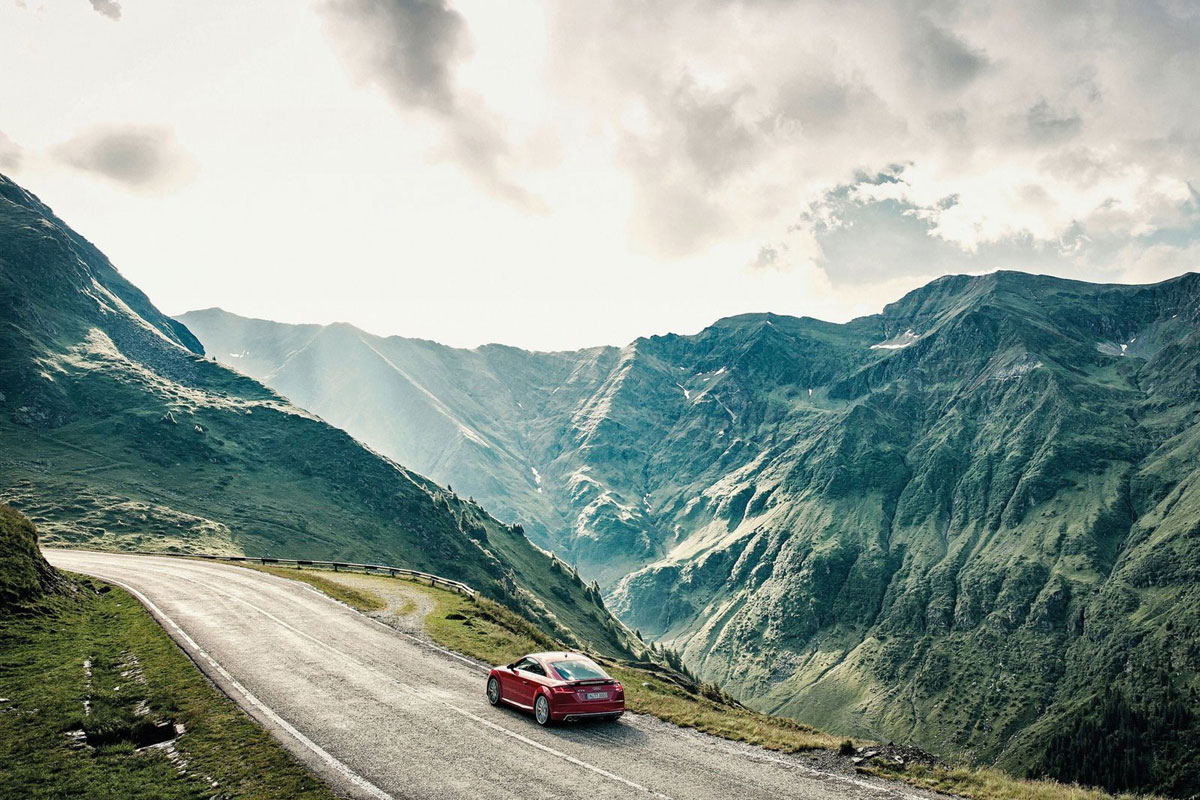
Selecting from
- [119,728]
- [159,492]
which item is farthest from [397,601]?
[159,492]

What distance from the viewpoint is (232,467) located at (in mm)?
189625

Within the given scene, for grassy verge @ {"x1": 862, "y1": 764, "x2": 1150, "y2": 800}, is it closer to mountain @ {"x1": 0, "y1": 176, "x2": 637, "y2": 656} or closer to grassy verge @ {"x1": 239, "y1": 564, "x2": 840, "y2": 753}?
grassy verge @ {"x1": 239, "y1": 564, "x2": 840, "y2": 753}

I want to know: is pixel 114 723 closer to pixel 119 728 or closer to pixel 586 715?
pixel 119 728

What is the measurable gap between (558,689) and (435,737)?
3890mm

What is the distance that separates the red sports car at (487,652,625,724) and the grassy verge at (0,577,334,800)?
7298mm

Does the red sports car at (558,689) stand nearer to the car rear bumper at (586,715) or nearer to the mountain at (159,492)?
the car rear bumper at (586,715)

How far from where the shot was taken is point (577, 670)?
20.8 meters

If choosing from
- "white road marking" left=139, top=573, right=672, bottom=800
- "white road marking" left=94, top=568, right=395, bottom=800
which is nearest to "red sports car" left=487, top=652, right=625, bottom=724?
"white road marking" left=139, top=573, right=672, bottom=800

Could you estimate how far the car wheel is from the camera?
19469 millimetres

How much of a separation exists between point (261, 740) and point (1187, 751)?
24231 cm

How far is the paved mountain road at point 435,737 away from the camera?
14.6m

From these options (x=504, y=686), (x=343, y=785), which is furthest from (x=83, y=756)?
(x=504, y=686)

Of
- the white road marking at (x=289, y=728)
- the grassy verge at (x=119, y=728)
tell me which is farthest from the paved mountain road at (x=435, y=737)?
the grassy verge at (x=119, y=728)

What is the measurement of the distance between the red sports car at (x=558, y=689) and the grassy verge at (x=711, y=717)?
2742mm
